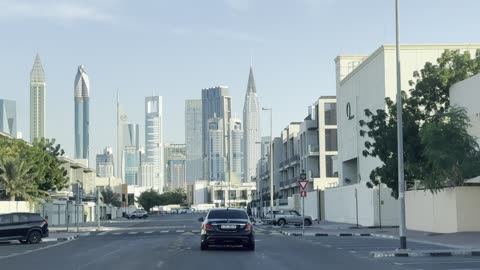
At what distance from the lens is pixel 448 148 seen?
3547 centimetres

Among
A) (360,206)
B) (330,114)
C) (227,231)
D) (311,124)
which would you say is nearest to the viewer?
(227,231)

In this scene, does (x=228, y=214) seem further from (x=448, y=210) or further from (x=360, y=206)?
(x=360, y=206)

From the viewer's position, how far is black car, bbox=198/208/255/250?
2609 centimetres

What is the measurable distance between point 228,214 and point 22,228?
1427cm

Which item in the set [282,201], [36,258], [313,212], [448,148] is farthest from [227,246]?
[282,201]

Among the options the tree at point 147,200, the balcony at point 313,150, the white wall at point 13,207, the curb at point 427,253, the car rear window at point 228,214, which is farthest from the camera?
the tree at point 147,200

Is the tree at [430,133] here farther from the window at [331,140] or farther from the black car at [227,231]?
the window at [331,140]

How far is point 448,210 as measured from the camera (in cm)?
3659

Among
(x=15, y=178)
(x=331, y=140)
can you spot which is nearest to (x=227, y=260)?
(x=15, y=178)

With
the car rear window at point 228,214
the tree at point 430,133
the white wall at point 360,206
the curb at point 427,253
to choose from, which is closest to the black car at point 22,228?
the car rear window at point 228,214

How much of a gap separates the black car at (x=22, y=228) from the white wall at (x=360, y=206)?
24.9 metres

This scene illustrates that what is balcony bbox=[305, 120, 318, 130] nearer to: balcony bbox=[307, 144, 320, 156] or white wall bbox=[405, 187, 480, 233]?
balcony bbox=[307, 144, 320, 156]

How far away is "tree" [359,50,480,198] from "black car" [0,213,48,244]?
774 inches

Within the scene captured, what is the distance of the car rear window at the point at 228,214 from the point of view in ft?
88.4
